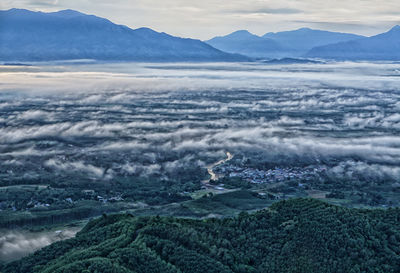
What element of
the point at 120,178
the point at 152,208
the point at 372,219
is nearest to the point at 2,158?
the point at 120,178

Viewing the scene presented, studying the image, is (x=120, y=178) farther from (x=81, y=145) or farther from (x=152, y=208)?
(x=81, y=145)

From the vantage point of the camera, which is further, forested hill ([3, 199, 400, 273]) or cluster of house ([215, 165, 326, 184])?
cluster of house ([215, 165, 326, 184])

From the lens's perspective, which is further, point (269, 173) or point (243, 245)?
point (269, 173)

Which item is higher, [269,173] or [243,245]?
[243,245]

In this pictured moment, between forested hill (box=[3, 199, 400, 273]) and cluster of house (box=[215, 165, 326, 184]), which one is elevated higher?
forested hill (box=[3, 199, 400, 273])
